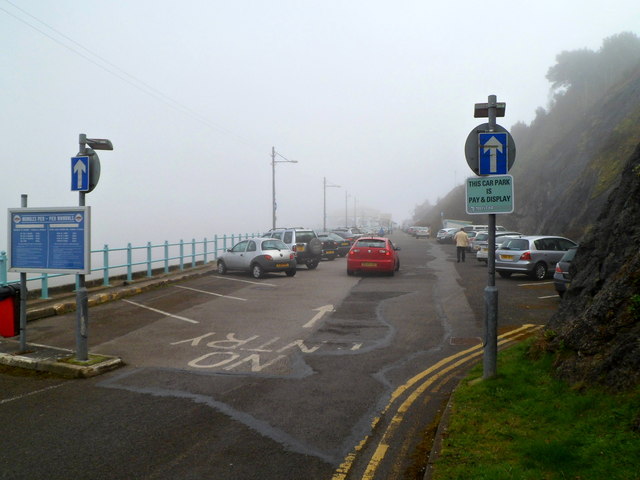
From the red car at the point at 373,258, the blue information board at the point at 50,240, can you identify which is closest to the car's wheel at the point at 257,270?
the red car at the point at 373,258

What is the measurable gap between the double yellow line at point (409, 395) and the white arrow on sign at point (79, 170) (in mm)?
5579

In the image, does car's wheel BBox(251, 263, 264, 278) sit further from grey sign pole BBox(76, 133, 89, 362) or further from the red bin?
grey sign pole BBox(76, 133, 89, 362)

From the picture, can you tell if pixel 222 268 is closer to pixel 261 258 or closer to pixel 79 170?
pixel 261 258

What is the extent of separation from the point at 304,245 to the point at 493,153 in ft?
61.0

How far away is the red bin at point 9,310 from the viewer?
8578mm

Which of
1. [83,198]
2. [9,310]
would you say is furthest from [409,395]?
[9,310]

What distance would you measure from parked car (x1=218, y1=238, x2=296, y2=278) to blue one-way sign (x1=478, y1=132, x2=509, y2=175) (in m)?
14.6

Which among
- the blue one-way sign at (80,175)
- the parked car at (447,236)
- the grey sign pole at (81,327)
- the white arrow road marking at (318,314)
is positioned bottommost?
the white arrow road marking at (318,314)

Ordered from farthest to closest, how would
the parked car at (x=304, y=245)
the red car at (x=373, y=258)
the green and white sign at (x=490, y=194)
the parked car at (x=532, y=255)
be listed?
the parked car at (x=304, y=245) → the red car at (x=373, y=258) → the parked car at (x=532, y=255) → the green and white sign at (x=490, y=194)

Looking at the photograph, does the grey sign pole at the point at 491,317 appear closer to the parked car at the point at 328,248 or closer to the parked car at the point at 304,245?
the parked car at the point at 304,245

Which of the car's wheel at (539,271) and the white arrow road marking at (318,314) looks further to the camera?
the car's wheel at (539,271)

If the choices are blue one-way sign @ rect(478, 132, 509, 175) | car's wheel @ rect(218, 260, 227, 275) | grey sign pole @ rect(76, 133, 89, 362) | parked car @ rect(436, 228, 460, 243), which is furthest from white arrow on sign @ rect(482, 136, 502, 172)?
parked car @ rect(436, 228, 460, 243)

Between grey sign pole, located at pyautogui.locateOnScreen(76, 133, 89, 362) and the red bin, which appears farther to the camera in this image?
the red bin

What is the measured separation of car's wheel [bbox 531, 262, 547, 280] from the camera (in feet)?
63.4
